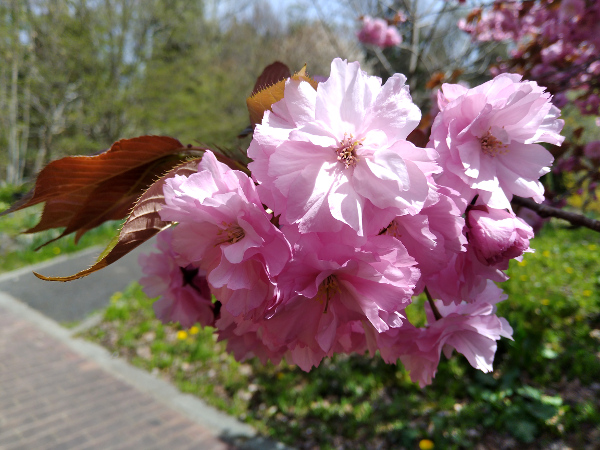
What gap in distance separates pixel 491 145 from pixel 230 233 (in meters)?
A: 0.40

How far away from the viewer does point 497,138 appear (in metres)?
0.61

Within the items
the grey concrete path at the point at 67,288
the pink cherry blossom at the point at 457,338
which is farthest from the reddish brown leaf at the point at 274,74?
the grey concrete path at the point at 67,288

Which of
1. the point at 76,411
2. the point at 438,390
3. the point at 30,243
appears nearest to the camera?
the point at 438,390

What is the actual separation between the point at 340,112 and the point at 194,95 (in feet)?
38.6

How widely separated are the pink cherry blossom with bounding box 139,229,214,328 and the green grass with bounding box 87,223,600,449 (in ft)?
7.51

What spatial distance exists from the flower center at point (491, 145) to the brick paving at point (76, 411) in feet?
10.4

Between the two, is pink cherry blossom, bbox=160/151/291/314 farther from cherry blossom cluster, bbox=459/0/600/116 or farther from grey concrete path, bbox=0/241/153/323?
grey concrete path, bbox=0/241/153/323

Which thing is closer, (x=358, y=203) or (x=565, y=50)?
(x=358, y=203)

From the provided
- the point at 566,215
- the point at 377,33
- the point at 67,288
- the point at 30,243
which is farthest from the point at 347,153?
the point at 30,243

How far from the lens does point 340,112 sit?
551 millimetres

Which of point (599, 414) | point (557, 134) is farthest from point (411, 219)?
point (599, 414)

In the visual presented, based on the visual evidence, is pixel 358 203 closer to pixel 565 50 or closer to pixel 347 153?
pixel 347 153

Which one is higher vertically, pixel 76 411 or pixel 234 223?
pixel 234 223

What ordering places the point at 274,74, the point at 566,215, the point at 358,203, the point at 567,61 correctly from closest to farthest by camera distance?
the point at 358,203 → the point at 274,74 → the point at 566,215 → the point at 567,61
